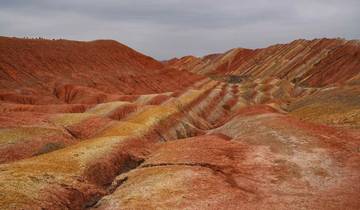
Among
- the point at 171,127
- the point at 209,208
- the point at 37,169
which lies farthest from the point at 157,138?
the point at 209,208

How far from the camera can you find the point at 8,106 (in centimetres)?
7431

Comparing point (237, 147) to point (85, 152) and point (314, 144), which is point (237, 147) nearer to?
point (314, 144)

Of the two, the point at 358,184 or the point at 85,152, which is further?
the point at 85,152

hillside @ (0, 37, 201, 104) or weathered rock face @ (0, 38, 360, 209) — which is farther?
hillside @ (0, 37, 201, 104)

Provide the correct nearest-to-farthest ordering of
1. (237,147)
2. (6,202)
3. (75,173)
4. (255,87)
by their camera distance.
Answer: (6,202) → (75,173) → (237,147) → (255,87)

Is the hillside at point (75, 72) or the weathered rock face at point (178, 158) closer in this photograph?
the weathered rock face at point (178, 158)

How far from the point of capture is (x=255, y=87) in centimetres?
15062

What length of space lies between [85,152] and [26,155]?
6.75 metres

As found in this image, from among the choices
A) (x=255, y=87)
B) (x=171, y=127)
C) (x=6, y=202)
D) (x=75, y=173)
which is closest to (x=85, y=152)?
(x=75, y=173)

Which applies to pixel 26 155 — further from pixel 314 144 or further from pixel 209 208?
pixel 314 144

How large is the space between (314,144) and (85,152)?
25.4 metres

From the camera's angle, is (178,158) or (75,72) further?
(75,72)

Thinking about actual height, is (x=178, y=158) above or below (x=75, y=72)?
below

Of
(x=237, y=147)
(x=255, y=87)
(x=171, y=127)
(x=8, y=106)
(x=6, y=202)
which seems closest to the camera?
(x=6, y=202)
